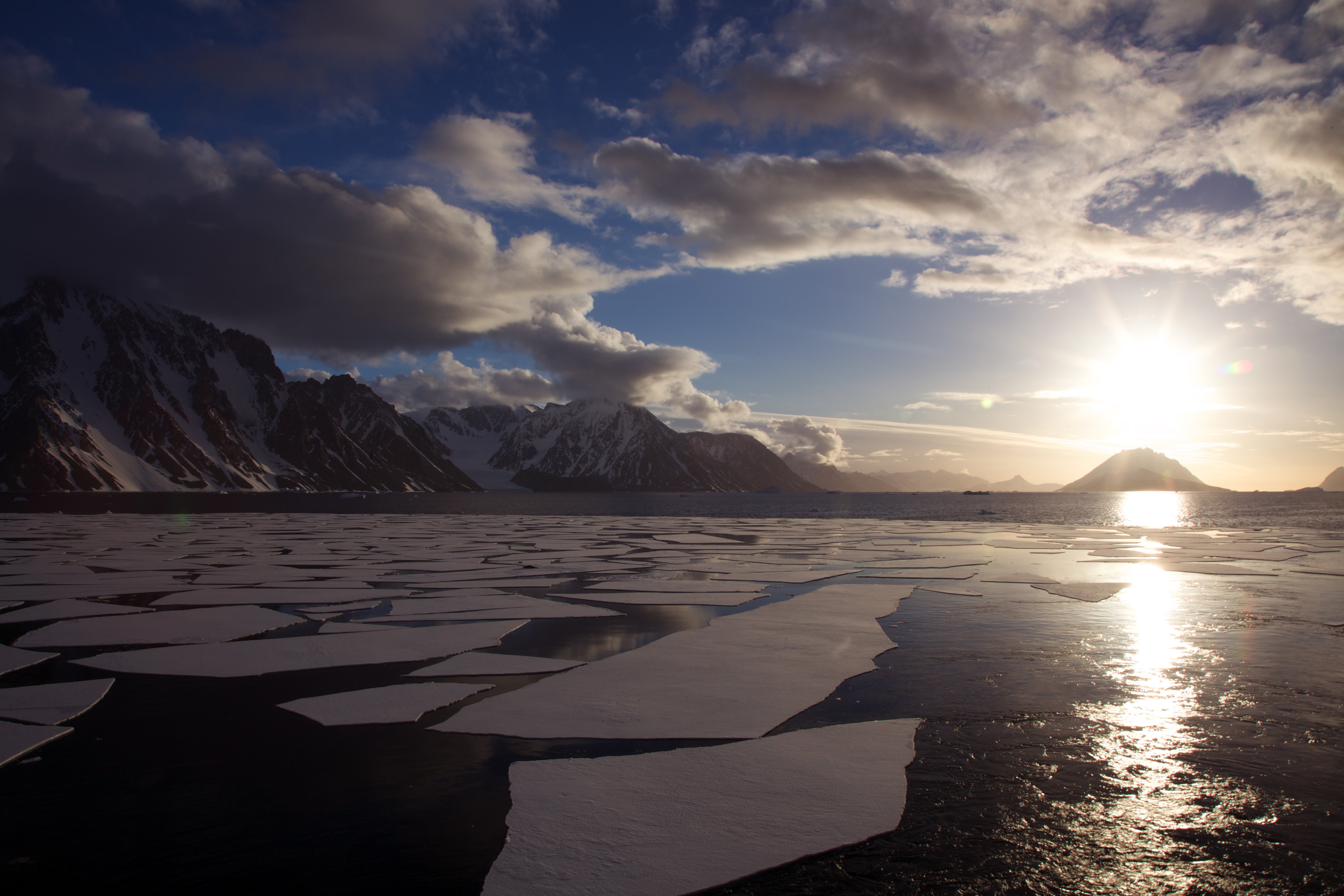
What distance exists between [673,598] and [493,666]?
24.4 ft

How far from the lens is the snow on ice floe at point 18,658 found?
32.7ft

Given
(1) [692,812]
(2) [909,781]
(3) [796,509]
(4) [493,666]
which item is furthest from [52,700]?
(3) [796,509]

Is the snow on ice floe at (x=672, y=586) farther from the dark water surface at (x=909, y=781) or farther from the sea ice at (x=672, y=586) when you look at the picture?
the dark water surface at (x=909, y=781)

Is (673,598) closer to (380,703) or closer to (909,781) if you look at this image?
(380,703)

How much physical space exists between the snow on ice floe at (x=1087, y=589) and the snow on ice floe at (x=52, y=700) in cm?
1914

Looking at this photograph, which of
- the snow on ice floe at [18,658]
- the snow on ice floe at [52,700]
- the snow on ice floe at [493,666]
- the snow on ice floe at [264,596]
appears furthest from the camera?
the snow on ice floe at [264,596]

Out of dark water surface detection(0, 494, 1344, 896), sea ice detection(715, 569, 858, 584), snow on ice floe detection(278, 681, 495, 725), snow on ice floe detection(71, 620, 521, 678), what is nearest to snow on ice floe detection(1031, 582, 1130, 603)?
dark water surface detection(0, 494, 1344, 896)

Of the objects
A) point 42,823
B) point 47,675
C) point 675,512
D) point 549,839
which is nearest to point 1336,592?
point 549,839

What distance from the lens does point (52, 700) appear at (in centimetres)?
855

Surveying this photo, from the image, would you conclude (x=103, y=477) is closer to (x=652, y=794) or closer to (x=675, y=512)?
(x=675, y=512)

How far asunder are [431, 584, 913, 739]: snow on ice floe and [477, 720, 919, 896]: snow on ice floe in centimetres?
79

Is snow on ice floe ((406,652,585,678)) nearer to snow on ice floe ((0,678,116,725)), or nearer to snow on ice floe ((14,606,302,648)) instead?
snow on ice floe ((0,678,116,725))

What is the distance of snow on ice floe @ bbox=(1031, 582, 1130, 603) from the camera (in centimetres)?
1727

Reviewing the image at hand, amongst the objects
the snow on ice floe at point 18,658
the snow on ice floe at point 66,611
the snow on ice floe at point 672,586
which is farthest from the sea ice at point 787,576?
the snow on ice floe at point 18,658
